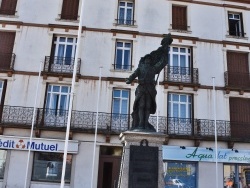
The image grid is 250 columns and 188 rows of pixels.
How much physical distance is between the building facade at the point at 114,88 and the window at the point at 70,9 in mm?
70

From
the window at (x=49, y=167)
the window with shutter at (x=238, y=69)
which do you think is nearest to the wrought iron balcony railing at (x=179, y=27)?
the window with shutter at (x=238, y=69)

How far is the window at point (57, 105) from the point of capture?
18.7 metres

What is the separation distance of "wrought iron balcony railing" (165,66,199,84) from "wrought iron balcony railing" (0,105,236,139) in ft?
8.67

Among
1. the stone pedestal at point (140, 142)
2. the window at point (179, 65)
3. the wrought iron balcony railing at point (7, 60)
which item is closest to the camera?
the stone pedestal at point (140, 142)

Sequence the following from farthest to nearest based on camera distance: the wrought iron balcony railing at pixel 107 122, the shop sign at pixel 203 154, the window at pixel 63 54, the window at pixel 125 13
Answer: the window at pixel 125 13 < the window at pixel 63 54 < the shop sign at pixel 203 154 < the wrought iron balcony railing at pixel 107 122

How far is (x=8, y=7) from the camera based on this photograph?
2086 cm

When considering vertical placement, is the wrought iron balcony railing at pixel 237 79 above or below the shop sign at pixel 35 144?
above

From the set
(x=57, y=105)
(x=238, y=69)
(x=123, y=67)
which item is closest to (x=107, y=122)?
(x=57, y=105)

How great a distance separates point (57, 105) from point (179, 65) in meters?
8.67

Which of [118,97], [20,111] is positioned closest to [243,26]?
[118,97]

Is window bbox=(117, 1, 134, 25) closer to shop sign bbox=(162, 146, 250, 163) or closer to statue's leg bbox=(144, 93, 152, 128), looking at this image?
shop sign bbox=(162, 146, 250, 163)

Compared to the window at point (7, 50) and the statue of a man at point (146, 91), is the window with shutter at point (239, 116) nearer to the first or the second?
the statue of a man at point (146, 91)

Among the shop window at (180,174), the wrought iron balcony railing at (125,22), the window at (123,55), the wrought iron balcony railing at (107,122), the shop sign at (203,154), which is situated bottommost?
the shop window at (180,174)

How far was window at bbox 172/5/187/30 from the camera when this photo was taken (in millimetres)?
21797
